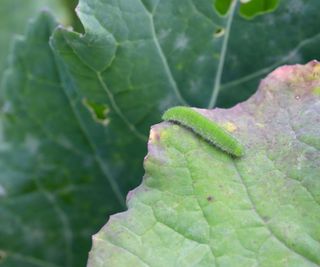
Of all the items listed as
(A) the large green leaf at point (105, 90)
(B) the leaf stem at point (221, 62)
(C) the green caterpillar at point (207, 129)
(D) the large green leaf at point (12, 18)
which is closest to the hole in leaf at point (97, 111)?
(A) the large green leaf at point (105, 90)

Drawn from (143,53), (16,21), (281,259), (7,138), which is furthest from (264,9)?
(16,21)

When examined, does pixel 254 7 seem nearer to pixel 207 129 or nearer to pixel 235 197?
pixel 207 129

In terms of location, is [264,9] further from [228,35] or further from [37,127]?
[37,127]

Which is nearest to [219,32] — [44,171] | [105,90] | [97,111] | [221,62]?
[221,62]

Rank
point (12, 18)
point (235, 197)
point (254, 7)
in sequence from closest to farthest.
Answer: point (235, 197) → point (254, 7) → point (12, 18)

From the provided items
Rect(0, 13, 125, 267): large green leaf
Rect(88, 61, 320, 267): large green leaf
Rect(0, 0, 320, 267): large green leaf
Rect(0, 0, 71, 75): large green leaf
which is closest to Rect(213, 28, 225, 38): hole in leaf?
Rect(0, 0, 320, 267): large green leaf

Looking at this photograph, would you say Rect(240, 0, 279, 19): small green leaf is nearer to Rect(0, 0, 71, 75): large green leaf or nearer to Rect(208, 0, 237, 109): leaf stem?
Rect(208, 0, 237, 109): leaf stem
